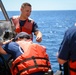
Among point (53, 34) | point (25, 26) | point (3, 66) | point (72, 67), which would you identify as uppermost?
point (25, 26)

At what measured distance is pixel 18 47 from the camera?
419cm

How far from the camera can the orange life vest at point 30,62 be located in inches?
155

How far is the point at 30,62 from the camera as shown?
3.97 m

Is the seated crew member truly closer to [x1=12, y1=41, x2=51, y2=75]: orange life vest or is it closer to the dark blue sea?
[x1=12, y1=41, x2=51, y2=75]: orange life vest

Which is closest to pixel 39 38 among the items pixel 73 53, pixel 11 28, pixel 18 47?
pixel 11 28

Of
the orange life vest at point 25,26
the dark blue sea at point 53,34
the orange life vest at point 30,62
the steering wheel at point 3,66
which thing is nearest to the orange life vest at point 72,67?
the orange life vest at point 30,62

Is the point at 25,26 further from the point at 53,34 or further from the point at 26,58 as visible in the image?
the point at 53,34

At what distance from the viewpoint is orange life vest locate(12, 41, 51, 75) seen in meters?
3.95

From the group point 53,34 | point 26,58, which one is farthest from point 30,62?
point 53,34

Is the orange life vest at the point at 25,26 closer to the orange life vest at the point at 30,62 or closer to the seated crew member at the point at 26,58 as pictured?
the seated crew member at the point at 26,58

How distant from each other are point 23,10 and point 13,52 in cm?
169

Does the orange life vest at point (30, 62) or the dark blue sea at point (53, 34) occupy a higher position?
the orange life vest at point (30, 62)

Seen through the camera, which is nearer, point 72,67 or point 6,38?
point 72,67

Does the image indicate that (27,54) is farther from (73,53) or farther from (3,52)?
(73,53)
